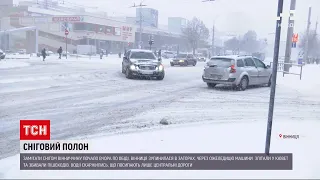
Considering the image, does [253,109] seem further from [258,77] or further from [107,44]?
[107,44]

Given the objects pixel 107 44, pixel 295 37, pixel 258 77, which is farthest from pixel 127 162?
pixel 107 44

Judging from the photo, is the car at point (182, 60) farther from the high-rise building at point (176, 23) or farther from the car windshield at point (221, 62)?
the high-rise building at point (176, 23)

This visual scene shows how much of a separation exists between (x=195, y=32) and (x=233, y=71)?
68.2 m

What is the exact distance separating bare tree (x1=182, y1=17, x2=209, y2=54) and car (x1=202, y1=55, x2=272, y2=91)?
65172 millimetres

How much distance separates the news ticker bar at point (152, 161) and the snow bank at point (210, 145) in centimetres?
14

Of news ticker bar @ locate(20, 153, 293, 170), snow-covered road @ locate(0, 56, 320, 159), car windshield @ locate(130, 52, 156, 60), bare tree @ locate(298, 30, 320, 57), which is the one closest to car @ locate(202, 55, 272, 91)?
snow-covered road @ locate(0, 56, 320, 159)

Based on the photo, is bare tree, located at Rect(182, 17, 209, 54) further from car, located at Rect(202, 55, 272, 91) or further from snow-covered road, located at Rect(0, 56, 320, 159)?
snow-covered road, located at Rect(0, 56, 320, 159)

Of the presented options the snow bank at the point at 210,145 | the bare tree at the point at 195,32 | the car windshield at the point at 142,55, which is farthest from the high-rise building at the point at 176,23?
the snow bank at the point at 210,145

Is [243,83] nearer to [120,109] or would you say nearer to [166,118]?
[120,109]

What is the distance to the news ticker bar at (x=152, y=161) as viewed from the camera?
178 inches

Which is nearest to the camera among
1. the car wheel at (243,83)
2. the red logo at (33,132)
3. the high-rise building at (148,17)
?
the red logo at (33,132)

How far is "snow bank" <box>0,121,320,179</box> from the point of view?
4312mm

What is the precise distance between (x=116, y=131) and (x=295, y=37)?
73.8 feet

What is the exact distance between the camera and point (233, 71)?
13.9m
